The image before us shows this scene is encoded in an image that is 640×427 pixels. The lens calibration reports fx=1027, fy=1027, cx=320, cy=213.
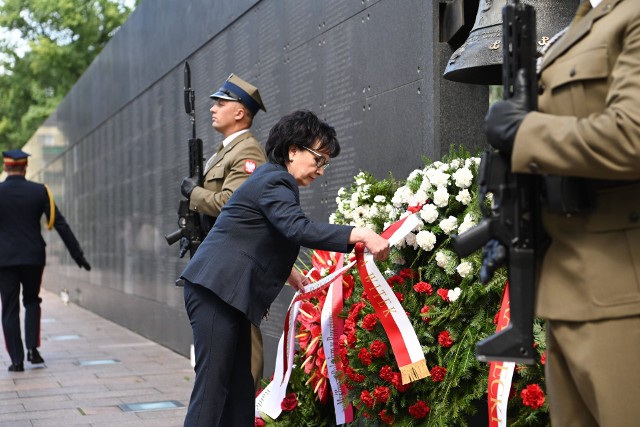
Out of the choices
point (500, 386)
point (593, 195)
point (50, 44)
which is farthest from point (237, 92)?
point (50, 44)

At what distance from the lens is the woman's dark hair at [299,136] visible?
4430 mm

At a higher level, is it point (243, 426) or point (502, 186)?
point (502, 186)

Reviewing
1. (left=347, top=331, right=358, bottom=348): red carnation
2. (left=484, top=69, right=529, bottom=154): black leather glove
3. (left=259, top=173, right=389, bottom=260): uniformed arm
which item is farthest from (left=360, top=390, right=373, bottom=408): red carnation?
(left=484, top=69, right=529, bottom=154): black leather glove

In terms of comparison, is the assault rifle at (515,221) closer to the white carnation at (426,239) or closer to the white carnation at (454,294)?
the white carnation at (454,294)

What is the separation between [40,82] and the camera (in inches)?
1513

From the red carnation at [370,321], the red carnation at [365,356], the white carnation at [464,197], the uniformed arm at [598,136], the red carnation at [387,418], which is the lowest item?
the red carnation at [387,418]

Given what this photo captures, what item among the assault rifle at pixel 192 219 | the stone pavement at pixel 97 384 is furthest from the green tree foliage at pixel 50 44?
the assault rifle at pixel 192 219

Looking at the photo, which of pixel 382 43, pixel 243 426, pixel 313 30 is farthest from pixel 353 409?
pixel 313 30

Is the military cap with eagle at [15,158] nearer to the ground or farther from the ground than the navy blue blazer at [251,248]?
farther from the ground

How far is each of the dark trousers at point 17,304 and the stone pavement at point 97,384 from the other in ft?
0.81

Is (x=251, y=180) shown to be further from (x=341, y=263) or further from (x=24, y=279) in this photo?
(x=24, y=279)

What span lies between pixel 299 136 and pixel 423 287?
840 mm

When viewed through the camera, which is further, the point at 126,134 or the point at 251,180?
the point at 126,134

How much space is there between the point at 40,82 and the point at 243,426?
3576 centimetres
